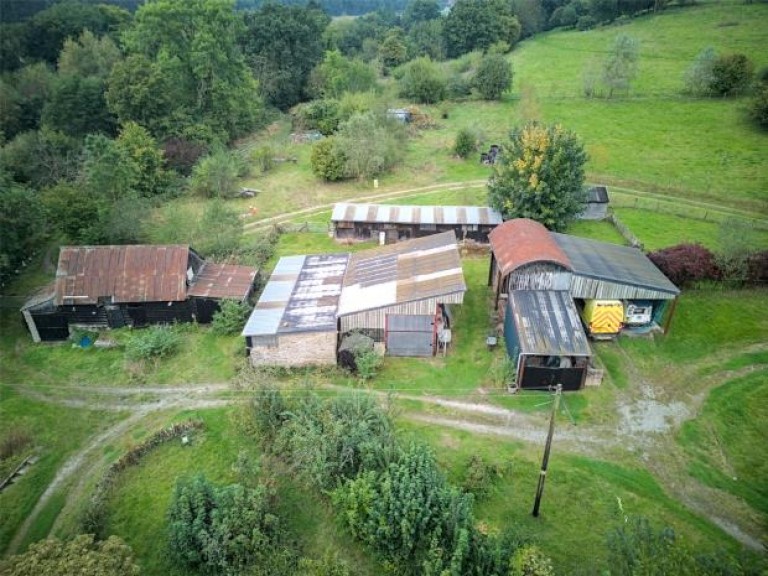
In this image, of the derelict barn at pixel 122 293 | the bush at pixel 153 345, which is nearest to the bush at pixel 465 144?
the derelict barn at pixel 122 293

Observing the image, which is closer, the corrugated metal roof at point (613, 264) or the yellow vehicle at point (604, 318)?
the corrugated metal roof at point (613, 264)

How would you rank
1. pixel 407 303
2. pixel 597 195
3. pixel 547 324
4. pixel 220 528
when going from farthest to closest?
pixel 597 195 < pixel 407 303 < pixel 547 324 < pixel 220 528

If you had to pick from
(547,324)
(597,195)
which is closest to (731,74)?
(597,195)

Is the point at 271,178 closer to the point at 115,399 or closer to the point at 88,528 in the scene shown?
the point at 115,399

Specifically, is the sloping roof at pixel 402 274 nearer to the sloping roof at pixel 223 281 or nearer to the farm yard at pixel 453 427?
the farm yard at pixel 453 427

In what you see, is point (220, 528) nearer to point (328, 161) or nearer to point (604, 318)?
point (604, 318)
